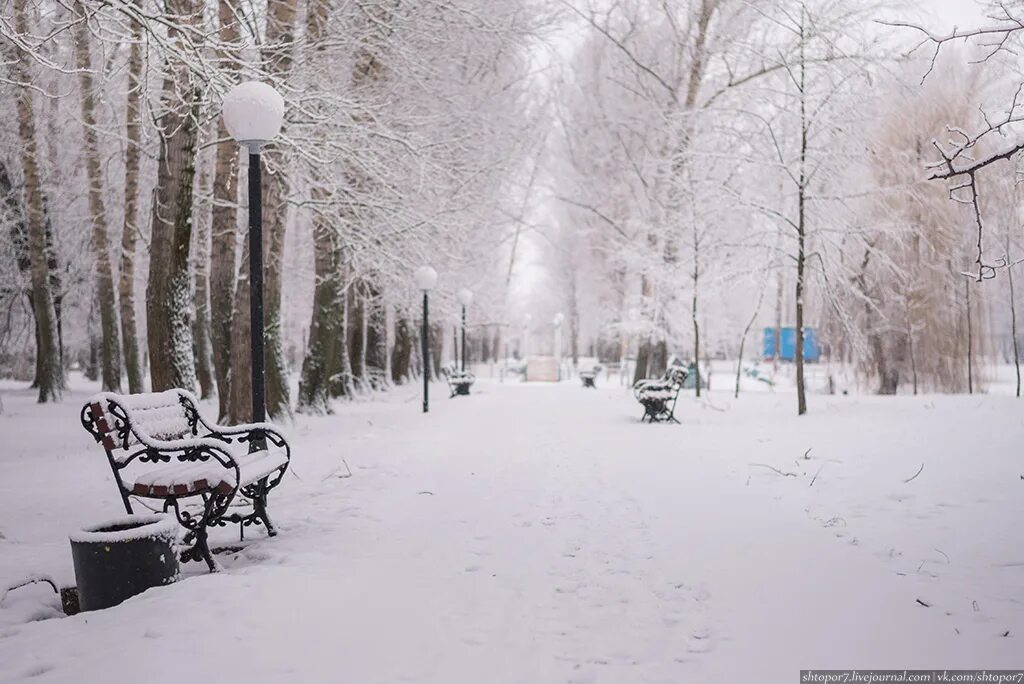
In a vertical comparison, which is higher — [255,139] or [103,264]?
[103,264]

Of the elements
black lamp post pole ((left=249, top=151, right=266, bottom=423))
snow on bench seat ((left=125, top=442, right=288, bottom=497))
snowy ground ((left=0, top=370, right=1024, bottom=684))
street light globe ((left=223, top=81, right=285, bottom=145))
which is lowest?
snowy ground ((left=0, top=370, right=1024, bottom=684))

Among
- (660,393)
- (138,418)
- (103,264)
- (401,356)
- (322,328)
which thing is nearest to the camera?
(138,418)

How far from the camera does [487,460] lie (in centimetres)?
739

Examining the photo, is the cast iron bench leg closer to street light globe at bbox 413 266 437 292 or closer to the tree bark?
street light globe at bbox 413 266 437 292

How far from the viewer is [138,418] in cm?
395

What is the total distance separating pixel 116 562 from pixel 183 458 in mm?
873

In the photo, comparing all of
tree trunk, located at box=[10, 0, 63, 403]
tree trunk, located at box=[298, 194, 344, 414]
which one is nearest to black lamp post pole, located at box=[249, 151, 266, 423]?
tree trunk, located at box=[298, 194, 344, 414]

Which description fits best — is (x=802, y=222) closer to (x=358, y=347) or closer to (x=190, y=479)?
(x=190, y=479)

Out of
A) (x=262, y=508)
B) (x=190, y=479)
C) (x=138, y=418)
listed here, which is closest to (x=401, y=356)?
(x=262, y=508)

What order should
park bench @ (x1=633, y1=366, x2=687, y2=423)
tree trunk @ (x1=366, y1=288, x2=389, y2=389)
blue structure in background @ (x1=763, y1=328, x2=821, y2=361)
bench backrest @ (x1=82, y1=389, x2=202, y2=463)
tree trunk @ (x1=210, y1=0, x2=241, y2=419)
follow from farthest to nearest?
blue structure in background @ (x1=763, y1=328, x2=821, y2=361) → tree trunk @ (x1=366, y1=288, x2=389, y2=389) → park bench @ (x1=633, y1=366, x2=687, y2=423) → tree trunk @ (x1=210, y1=0, x2=241, y2=419) → bench backrest @ (x1=82, y1=389, x2=202, y2=463)

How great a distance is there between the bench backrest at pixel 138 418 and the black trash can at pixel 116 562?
73cm

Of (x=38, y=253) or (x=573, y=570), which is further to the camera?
(x=38, y=253)

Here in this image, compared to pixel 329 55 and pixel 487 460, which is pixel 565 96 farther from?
pixel 487 460

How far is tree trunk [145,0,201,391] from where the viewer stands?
7.65 m
